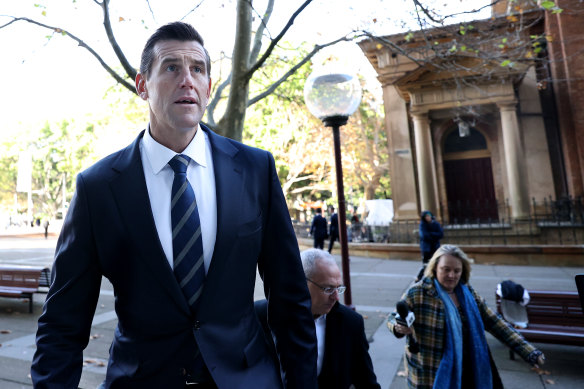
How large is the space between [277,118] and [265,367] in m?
22.7

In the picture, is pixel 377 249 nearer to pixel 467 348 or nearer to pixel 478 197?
pixel 478 197

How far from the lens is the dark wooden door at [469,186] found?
61.6 feet

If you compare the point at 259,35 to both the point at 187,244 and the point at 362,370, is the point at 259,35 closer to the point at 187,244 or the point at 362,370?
the point at 362,370

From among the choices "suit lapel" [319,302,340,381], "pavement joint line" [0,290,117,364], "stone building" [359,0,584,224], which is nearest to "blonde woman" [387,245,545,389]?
"suit lapel" [319,302,340,381]

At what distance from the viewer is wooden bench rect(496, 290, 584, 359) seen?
14.2 feet

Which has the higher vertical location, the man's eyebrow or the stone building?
the stone building

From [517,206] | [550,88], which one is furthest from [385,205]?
[550,88]

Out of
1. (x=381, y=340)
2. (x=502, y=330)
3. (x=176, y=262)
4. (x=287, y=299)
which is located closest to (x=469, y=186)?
(x=381, y=340)

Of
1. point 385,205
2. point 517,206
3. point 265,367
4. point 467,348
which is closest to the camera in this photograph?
point 265,367

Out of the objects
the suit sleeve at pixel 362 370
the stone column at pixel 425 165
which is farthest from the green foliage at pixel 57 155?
the suit sleeve at pixel 362 370

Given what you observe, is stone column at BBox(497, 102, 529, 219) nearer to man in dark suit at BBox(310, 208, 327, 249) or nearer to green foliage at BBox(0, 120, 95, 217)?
man in dark suit at BBox(310, 208, 327, 249)

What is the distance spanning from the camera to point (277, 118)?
76.8 ft

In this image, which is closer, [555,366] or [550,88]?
[555,366]

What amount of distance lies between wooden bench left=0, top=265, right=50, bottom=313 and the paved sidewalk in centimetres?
40
